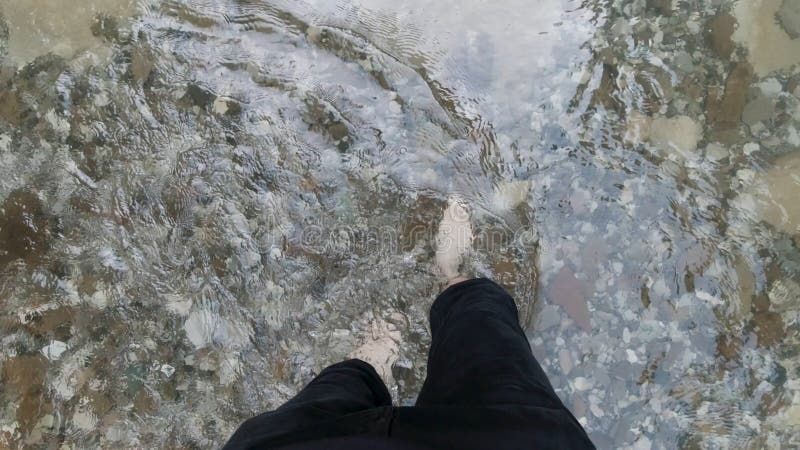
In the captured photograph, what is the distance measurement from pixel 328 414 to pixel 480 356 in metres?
0.32

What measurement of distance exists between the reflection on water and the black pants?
0.35 metres

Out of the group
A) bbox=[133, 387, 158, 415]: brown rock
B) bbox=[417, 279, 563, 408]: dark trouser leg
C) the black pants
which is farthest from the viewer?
bbox=[133, 387, 158, 415]: brown rock

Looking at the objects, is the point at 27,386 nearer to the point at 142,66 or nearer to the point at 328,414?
the point at 142,66

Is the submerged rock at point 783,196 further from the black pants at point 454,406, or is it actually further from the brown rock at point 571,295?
the black pants at point 454,406

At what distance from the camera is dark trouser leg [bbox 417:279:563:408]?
3.06ft

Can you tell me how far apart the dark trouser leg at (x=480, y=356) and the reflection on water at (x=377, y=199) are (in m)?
0.26

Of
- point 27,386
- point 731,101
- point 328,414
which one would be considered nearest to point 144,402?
point 27,386

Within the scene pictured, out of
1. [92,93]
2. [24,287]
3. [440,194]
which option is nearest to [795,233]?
[440,194]

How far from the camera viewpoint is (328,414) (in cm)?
97

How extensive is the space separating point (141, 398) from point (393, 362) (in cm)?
76

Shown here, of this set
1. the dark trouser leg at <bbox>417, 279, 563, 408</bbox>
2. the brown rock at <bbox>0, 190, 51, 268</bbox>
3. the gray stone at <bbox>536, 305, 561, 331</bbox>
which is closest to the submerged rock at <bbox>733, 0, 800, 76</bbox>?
the gray stone at <bbox>536, 305, 561, 331</bbox>

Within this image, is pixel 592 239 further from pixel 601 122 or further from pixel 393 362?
pixel 393 362

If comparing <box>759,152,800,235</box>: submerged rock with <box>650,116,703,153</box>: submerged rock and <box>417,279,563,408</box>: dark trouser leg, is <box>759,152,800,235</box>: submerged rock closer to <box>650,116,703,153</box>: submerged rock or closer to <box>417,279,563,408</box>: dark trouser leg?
<box>650,116,703,153</box>: submerged rock

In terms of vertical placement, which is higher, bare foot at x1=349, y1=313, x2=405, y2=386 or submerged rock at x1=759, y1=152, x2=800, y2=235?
submerged rock at x1=759, y1=152, x2=800, y2=235
